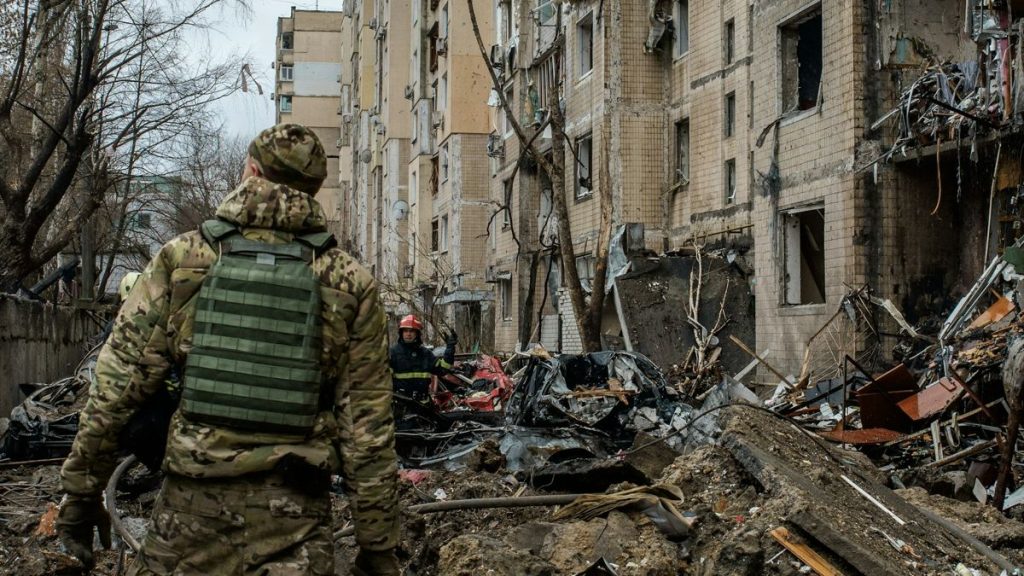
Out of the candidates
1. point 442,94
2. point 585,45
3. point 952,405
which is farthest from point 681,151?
point 442,94

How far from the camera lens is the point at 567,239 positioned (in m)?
20.0

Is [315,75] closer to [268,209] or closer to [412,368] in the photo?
[412,368]

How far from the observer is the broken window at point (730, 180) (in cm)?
1959

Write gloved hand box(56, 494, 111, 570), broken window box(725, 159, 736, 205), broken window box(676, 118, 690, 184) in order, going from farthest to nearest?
1. broken window box(676, 118, 690, 184)
2. broken window box(725, 159, 736, 205)
3. gloved hand box(56, 494, 111, 570)

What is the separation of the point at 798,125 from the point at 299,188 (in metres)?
12.7

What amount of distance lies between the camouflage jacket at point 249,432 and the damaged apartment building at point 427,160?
75.4ft

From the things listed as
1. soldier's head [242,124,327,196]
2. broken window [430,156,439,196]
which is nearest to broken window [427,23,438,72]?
broken window [430,156,439,196]

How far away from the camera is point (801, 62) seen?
16.0 meters

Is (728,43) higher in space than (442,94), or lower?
lower

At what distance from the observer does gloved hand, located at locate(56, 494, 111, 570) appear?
321 centimetres

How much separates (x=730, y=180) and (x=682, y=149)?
2695 millimetres

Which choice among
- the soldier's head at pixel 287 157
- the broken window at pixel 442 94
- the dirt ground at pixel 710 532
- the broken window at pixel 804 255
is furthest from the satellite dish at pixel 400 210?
the soldier's head at pixel 287 157

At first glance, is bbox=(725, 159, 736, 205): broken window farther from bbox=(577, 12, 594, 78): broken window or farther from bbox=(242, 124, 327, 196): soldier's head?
bbox=(242, 124, 327, 196): soldier's head

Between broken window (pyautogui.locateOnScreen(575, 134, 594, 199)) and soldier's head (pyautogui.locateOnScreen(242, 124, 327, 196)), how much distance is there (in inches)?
836
